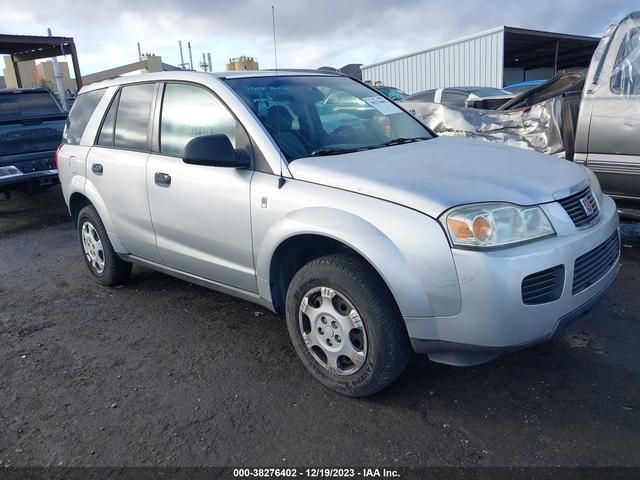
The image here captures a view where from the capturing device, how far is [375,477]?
7.75 feet

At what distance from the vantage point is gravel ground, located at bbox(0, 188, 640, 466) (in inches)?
99.8

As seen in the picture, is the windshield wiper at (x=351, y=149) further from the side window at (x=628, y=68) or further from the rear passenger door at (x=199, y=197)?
the side window at (x=628, y=68)

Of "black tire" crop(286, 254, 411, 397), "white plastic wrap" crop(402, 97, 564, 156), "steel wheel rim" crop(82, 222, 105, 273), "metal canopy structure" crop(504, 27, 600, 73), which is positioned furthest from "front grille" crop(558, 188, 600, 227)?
"metal canopy structure" crop(504, 27, 600, 73)

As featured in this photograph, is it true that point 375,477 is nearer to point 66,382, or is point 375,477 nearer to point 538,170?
point 538,170

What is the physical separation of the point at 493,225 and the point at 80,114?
12.8ft

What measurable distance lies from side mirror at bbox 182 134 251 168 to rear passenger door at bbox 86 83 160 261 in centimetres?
92

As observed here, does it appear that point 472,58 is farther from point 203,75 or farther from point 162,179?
point 162,179

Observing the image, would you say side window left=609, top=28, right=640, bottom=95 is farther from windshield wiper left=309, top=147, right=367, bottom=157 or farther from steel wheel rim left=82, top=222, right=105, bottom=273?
steel wheel rim left=82, top=222, right=105, bottom=273

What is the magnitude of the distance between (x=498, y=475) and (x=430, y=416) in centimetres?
50

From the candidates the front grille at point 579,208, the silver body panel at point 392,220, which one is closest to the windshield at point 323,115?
the silver body panel at point 392,220

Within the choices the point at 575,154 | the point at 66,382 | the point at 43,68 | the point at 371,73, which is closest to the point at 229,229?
the point at 66,382

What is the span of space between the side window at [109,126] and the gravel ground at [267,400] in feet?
4.52

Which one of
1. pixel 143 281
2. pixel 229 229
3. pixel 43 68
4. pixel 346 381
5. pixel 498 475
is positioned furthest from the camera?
pixel 43 68

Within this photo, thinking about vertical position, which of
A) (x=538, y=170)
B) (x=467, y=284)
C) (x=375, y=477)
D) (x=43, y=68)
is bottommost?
(x=375, y=477)
